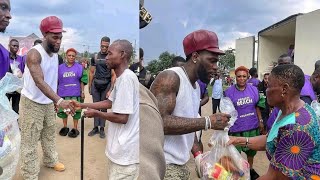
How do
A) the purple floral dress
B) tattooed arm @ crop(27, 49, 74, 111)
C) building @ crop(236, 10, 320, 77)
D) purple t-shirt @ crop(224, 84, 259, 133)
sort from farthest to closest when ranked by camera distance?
building @ crop(236, 10, 320, 77) < purple t-shirt @ crop(224, 84, 259, 133) < tattooed arm @ crop(27, 49, 74, 111) < the purple floral dress

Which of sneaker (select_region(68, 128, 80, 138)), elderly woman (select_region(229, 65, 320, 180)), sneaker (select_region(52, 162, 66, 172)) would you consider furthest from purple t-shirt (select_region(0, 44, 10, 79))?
sneaker (select_region(68, 128, 80, 138))

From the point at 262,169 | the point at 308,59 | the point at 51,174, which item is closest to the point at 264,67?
the point at 308,59

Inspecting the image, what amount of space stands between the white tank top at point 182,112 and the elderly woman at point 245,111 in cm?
238

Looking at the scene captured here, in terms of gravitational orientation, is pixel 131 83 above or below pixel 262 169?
above

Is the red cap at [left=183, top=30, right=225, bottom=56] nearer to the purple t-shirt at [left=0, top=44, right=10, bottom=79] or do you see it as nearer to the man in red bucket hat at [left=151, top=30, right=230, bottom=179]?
the man in red bucket hat at [left=151, top=30, right=230, bottom=179]

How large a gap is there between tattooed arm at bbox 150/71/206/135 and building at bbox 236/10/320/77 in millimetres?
8111

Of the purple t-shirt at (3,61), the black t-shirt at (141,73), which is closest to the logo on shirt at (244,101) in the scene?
the black t-shirt at (141,73)

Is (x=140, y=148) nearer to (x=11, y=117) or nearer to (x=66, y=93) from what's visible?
(x=11, y=117)

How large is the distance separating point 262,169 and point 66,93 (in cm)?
274

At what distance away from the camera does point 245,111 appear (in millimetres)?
4102

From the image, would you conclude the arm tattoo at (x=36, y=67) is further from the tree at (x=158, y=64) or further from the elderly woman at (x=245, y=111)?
the elderly woman at (x=245, y=111)

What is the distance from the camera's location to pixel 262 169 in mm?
4496

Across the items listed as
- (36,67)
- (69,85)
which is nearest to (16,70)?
(69,85)

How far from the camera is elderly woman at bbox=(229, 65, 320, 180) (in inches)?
61.5
